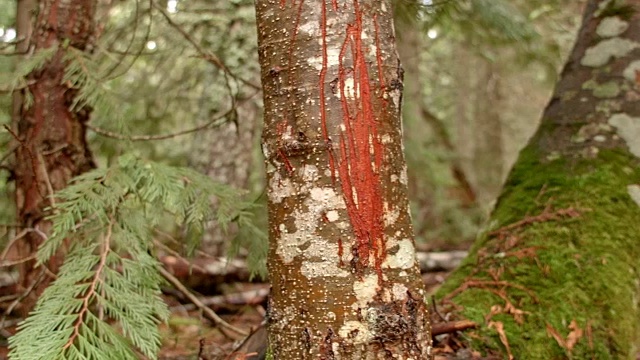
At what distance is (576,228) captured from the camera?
2.90 m

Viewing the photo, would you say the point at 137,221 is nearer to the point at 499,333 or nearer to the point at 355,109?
the point at 355,109

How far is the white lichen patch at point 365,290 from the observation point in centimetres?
180

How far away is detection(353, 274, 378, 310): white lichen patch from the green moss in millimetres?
924

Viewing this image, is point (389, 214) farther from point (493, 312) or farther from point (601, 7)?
point (601, 7)

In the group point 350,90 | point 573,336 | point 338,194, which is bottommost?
point 573,336

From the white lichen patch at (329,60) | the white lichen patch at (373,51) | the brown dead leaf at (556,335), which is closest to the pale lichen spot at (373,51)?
the white lichen patch at (373,51)

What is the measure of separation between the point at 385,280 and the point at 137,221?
4.11ft

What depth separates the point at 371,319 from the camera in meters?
1.79

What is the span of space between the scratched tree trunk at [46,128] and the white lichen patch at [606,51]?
2.69m

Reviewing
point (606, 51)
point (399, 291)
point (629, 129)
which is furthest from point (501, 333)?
point (606, 51)

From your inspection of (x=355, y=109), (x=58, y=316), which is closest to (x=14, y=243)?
(x=58, y=316)

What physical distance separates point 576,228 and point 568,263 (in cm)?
22

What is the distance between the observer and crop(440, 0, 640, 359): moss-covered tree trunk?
256 cm

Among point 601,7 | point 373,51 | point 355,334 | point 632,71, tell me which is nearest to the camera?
point 355,334
